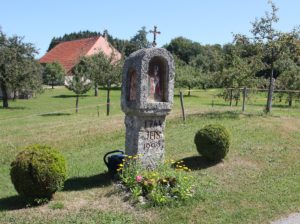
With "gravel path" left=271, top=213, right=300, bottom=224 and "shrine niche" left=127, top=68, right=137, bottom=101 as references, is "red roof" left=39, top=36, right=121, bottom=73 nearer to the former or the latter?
"shrine niche" left=127, top=68, right=137, bottom=101

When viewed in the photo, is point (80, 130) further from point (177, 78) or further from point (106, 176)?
point (177, 78)

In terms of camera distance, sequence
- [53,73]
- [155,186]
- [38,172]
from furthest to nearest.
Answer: [53,73], [155,186], [38,172]

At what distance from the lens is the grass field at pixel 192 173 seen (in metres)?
8.41

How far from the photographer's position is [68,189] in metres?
10.2

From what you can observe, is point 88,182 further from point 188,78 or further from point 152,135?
point 188,78

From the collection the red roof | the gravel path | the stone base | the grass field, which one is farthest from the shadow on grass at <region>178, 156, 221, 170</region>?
the red roof

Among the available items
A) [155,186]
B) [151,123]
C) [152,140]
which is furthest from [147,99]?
[155,186]

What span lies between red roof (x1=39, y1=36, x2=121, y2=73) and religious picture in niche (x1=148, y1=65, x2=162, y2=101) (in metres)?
56.1

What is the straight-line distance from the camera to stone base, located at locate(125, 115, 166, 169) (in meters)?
10.3

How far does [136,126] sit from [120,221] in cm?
286

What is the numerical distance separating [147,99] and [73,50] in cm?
6310

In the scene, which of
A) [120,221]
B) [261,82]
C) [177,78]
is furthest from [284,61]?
[177,78]

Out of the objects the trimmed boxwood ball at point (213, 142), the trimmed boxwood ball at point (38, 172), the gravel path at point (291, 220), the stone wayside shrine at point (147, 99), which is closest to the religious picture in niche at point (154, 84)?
the stone wayside shrine at point (147, 99)

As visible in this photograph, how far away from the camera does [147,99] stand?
1025 cm
